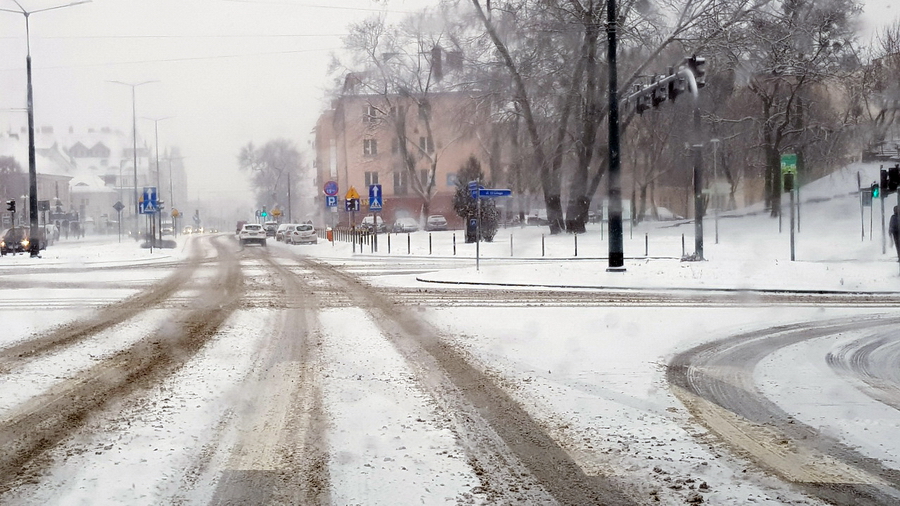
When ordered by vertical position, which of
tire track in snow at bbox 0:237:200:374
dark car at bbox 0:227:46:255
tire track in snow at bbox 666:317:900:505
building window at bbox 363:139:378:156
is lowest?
tire track in snow at bbox 666:317:900:505

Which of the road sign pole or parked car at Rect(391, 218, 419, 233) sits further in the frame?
parked car at Rect(391, 218, 419, 233)

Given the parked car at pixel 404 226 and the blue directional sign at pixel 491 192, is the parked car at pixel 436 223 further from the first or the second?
the blue directional sign at pixel 491 192

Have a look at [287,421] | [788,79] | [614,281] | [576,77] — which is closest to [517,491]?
[287,421]

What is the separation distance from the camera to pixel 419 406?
7266 mm

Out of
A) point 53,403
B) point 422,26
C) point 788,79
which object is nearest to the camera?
point 53,403

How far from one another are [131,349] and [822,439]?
7840 millimetres

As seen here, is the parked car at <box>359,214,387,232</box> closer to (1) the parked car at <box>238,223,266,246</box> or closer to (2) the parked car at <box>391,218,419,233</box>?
(2) the parked car at <box>391,218,419,233</box>

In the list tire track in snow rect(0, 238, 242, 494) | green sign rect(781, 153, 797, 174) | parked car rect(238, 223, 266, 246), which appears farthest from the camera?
parked car rect(238, 223, 266, 246)

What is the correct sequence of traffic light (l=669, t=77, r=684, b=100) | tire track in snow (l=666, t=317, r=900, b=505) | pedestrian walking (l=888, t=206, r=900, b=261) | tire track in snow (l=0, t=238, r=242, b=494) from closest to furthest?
tire track in snow (l=666, t=317, r=900, b=505)
tire track in snow (l=0, t=238, r=242, b=494)
traffic light (l=669, t=77, r=684, b=100)
pedestrian walking (l=888, t=206, r=900, b=261)

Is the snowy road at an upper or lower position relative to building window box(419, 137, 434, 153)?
lower

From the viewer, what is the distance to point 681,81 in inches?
832

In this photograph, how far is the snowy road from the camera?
203 inches

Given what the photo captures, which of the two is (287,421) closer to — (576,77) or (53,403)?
(53,403)

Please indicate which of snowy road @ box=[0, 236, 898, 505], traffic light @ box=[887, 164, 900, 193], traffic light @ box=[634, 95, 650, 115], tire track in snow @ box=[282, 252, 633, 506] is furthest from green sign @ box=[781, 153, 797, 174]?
tire track in snow @ box=[282, 252, 633, 506]
